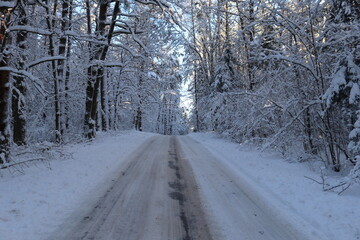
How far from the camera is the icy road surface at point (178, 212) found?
13.4 ft

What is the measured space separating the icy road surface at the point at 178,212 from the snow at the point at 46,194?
1.04ft

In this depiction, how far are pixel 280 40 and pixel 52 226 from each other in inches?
374

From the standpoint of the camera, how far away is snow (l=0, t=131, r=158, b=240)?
13.6 ft

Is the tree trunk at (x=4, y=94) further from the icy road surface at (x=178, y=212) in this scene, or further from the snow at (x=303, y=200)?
the snow at (x=303, y=200)

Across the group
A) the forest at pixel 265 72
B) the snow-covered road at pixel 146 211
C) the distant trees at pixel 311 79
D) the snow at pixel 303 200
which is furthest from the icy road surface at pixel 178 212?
the distant trees at pixel 311 79

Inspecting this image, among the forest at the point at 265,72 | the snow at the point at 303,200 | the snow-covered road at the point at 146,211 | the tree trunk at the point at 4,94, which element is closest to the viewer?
the snow-covered road at the point at 146,211

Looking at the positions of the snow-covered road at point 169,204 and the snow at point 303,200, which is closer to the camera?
the snow-covered road at point 169,204

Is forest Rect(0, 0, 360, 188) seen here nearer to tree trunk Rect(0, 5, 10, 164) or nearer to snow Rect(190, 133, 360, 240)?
tree trunk Rect(0, 5, 10, 164)

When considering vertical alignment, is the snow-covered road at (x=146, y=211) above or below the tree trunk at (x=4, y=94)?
below

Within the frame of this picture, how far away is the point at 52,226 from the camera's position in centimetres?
419

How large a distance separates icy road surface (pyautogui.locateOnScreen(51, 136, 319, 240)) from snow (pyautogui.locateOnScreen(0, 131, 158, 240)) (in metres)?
0.32

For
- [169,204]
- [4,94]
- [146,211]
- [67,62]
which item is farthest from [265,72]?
[67,62]

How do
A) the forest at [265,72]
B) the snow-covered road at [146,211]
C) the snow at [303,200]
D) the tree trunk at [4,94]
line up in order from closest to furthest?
the snow-covered road at [146,211] → the snow at [303,200] → the tree trunk at [4,94] → the forest at [265,72]

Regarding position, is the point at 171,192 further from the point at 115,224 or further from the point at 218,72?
the point at 218,72
